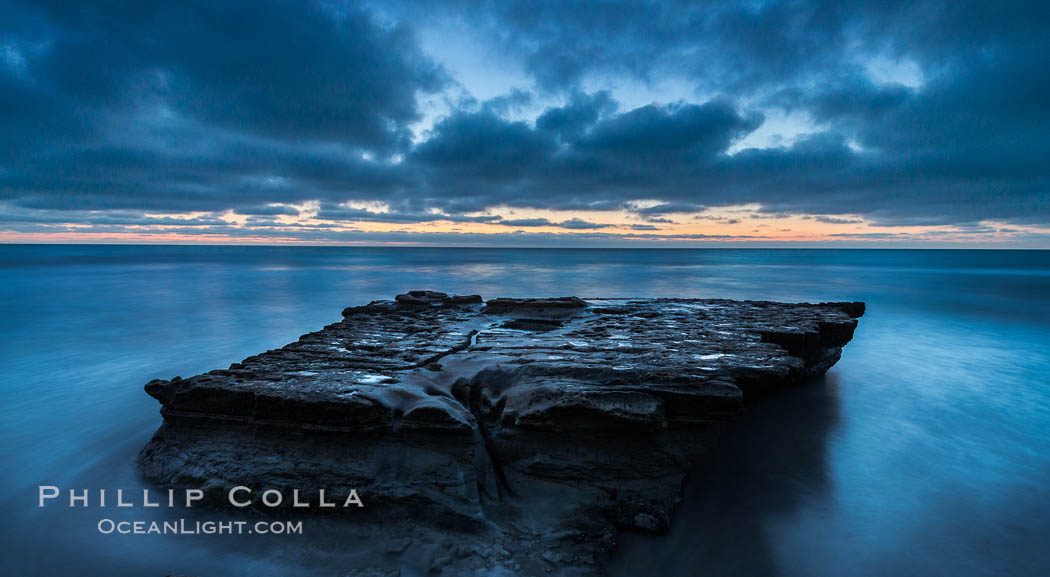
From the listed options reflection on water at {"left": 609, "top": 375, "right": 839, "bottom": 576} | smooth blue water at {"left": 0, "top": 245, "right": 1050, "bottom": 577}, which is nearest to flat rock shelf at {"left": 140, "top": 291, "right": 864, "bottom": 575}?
reflection on water at {"left": 609, "top": 375, "right": 839, "bottom": 576}

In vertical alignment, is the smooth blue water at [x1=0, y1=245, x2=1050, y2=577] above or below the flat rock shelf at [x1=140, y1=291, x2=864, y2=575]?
below

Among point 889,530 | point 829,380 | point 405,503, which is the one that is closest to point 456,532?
point 405,503

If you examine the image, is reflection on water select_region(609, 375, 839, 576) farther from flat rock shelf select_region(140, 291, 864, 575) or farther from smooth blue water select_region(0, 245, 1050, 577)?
flat rock shelf select_region(140, 291, 864, 575)

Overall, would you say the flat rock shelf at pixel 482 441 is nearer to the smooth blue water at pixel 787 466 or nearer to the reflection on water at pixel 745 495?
the reflection on water at pixel 745 495

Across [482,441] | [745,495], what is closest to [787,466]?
[745,495]

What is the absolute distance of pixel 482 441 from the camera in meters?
4.52

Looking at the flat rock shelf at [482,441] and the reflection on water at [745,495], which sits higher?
the flat rock shelf at [482,441]

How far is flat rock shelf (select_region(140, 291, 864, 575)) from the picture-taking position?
13.1ft

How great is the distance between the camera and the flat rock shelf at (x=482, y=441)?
3.99 metres

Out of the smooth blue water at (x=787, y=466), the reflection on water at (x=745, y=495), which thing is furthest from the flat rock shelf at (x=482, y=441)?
the smooth blue water at (x=787, y=466)

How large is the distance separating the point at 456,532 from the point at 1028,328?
20441 millimetres

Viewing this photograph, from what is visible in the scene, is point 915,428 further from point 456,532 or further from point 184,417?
point 184,417

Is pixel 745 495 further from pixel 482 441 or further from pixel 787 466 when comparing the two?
pixel 482 441

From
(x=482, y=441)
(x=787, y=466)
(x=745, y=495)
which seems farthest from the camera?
(x=787, y=466)
